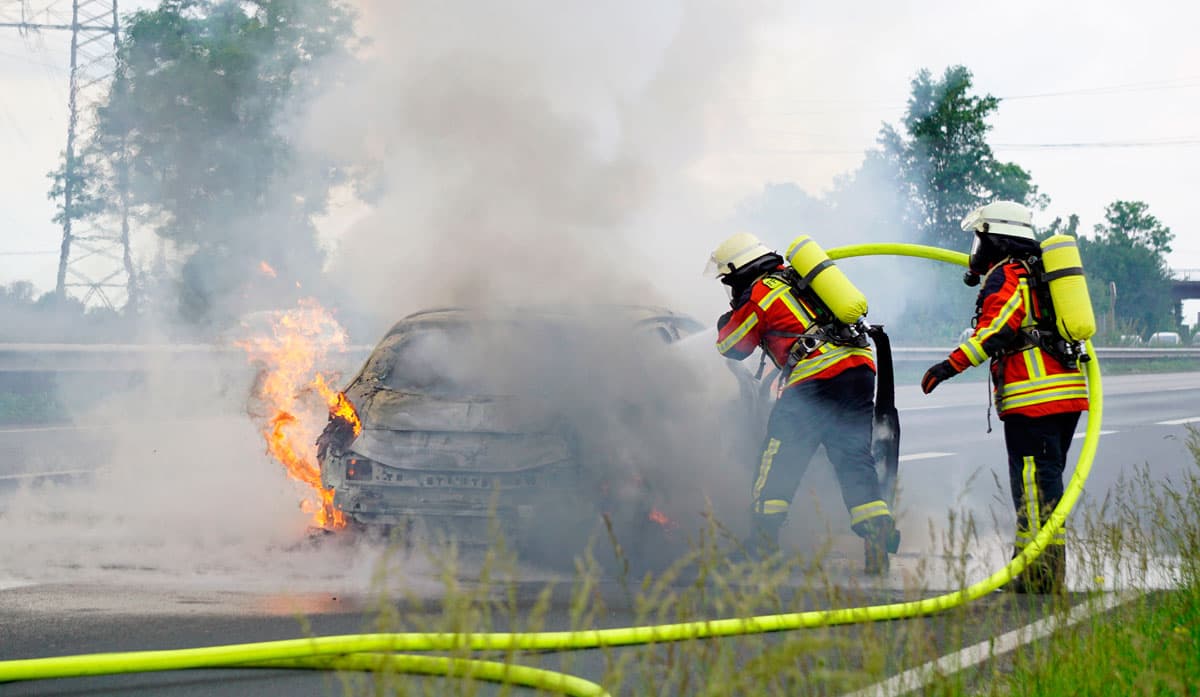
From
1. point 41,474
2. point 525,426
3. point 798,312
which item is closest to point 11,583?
point 525,426

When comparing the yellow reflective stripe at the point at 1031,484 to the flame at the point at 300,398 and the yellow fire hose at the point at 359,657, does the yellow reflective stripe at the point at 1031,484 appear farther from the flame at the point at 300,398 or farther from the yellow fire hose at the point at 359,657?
the flame at the point at 300,398

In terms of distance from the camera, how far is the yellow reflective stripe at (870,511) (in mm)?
6562

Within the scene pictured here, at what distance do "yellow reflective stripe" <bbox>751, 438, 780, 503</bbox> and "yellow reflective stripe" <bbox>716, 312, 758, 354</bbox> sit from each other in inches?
22.2

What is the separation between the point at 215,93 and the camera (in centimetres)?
1966

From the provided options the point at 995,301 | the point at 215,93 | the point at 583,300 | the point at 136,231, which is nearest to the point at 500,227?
the point at 583,300

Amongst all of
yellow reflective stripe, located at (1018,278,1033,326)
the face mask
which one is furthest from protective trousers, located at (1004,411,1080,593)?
the face mask

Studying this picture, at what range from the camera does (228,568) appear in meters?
6.83

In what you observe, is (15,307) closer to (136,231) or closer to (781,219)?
(136,231)

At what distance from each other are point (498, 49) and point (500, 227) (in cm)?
209

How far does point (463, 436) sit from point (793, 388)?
1.84 m

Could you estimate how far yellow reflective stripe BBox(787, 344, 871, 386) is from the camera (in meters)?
6.84

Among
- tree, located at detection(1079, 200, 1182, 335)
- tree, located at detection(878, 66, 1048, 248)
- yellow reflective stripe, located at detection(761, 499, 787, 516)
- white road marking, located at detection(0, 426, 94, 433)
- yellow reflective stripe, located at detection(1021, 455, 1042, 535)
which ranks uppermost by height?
tree, located at detection(1079, 200, 1182, 335)

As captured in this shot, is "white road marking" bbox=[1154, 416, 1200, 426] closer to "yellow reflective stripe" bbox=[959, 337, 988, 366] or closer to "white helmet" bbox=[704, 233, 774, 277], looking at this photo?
"yellow reflective stripe" bbox=[959, 337, 988, 366]

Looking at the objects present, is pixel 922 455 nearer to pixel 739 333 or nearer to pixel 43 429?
pixel 739 333
